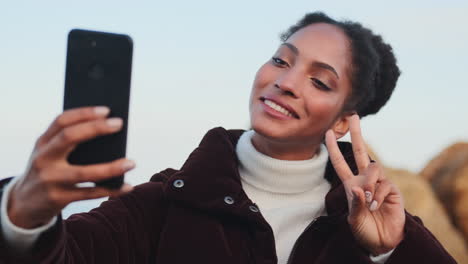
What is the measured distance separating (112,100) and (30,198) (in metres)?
0.30

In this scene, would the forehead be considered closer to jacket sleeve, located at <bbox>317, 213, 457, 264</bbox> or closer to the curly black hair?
the curly black hair

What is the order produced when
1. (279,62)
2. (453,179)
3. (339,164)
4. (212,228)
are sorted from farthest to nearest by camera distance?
(453,179) < (279,62) < (212,228) < (339,164)

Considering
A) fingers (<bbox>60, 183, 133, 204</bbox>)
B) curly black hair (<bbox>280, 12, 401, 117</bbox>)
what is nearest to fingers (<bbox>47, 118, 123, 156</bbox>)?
fingers (<bbox>60, 183, 133, 204</bbox>)

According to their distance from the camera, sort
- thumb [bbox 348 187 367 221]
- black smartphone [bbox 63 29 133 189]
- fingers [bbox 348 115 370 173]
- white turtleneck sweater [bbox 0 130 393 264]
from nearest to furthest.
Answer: black smartphone [bbox 63 29 133 189], thumb [bbox 348 187 367 221], fingers [bbox 348 115 370 173], white turtleneck sweater [bbox 0 130 393 264]

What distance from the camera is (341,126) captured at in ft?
9.20

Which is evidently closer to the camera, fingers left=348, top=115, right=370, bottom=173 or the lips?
fingers left=348, top=115, right=370, bottom=173

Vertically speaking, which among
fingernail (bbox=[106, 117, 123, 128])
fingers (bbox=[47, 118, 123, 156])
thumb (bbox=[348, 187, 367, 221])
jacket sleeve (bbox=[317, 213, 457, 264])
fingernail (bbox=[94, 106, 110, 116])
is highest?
fingernail (bbox=[94, 106, 110, 116])

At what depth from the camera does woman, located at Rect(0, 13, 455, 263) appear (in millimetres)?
2225

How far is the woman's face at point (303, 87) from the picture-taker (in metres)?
2.42

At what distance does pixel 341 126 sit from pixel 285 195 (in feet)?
1.56

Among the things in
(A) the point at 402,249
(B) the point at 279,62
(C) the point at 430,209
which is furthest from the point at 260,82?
(C) the point at 430,209

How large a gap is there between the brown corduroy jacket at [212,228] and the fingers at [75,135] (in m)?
0.81

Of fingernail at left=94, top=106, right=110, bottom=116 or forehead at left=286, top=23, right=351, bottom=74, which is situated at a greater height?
forehead at left=286, top=23, right=351, bottom=74

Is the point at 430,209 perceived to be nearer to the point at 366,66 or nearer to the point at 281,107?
the point at 366,66
